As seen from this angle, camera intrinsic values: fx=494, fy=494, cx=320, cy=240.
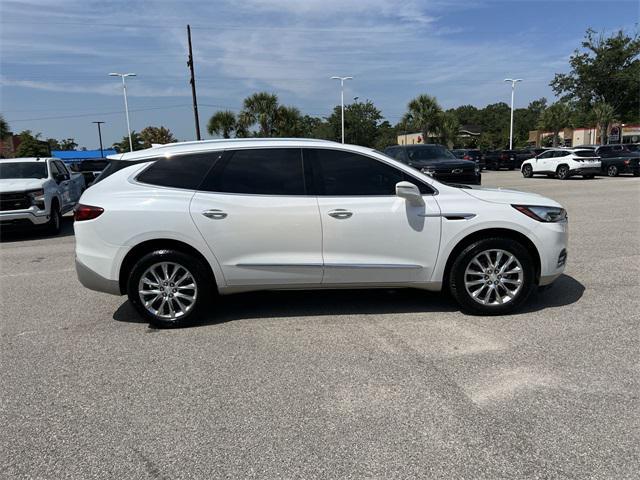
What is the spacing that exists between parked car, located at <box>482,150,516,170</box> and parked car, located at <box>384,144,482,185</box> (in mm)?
23169

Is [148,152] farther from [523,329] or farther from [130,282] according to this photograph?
[523,329]

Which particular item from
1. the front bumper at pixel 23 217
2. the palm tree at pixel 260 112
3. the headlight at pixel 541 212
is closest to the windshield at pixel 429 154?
the front bumper at pixel 23 217

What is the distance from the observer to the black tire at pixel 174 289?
4.63 meters

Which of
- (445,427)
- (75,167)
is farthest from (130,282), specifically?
(75,167)

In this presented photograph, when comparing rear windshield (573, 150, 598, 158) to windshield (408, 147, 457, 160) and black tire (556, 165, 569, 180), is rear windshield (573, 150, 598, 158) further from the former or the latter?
windshield (408, 147, 457, 160)

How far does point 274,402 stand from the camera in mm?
3334

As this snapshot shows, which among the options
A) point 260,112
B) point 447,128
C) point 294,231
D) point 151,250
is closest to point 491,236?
point 294,231

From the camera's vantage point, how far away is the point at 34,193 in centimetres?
1072

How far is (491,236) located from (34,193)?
9.90m

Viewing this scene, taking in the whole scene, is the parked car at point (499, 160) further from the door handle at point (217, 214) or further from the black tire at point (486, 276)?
the door handle at point (217, 214)

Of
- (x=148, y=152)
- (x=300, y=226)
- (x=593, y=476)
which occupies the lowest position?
(x=593, y=476)

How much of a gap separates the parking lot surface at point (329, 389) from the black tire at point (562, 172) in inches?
839

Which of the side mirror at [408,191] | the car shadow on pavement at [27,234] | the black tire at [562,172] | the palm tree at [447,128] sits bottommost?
the car shadow on pavement at [27,234]

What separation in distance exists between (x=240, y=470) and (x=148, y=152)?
333 cm
